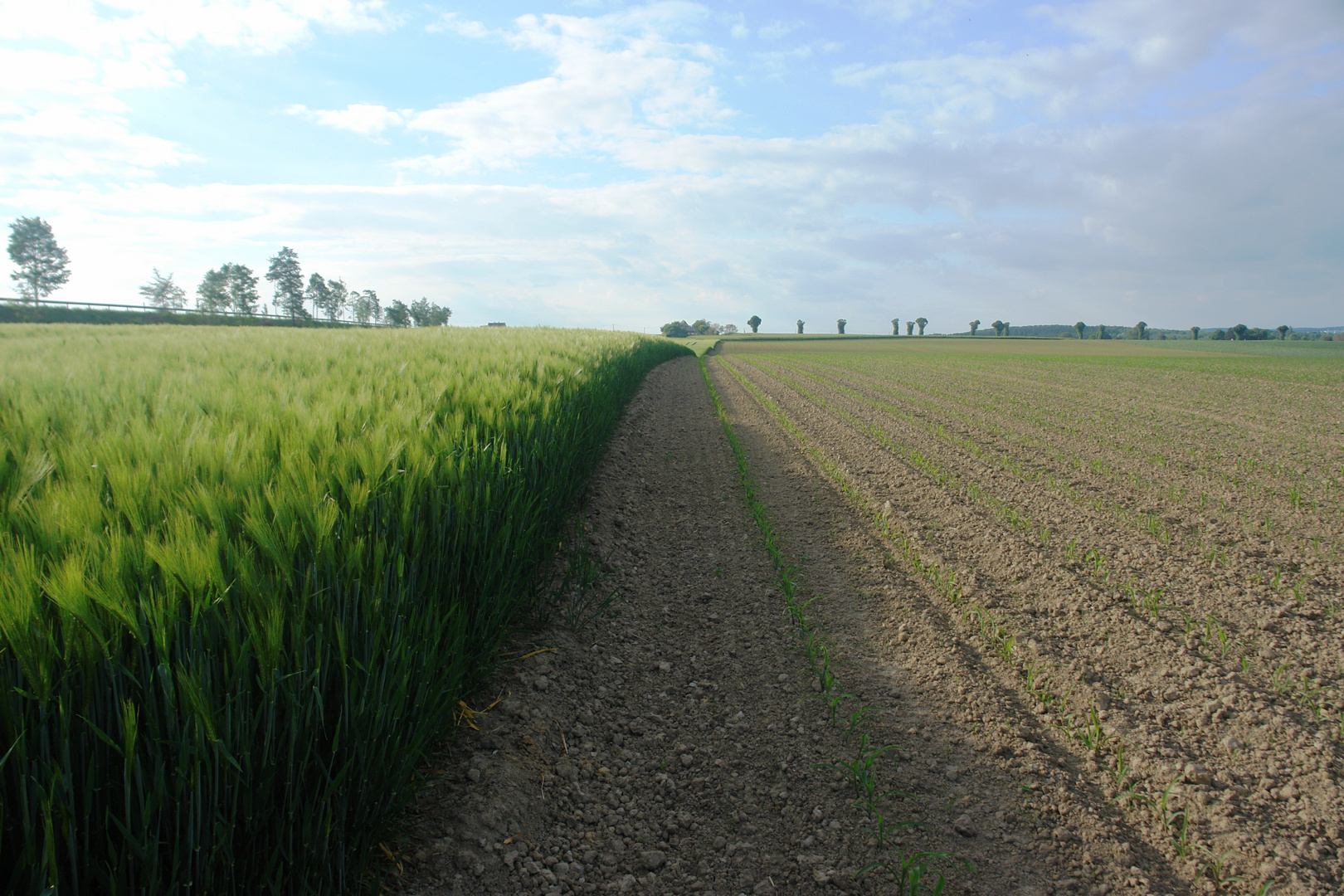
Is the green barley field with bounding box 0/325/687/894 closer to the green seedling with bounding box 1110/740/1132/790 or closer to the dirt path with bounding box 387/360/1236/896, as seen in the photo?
the dirt path with bounding box 387/360/1236/896

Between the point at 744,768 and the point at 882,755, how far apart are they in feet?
2.29

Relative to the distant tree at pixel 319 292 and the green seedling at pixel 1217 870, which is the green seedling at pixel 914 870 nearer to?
the green seedling at pixel 1217 870

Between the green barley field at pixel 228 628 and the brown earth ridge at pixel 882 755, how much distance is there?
1.72 ft

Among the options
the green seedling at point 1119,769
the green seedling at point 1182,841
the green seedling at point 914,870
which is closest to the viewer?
the green seedling at point 914,870

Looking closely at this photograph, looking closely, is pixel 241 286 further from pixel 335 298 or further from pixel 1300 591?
pixel 1300 591

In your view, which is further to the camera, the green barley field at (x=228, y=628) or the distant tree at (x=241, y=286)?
the distant tree at (x=241, y=286)

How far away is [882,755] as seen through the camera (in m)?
3.03

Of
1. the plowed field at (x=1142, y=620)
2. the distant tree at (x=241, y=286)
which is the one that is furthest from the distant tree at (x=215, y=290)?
the plowed field at (x=1142, y=620)

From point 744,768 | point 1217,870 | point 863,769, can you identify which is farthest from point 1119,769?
point 744,768

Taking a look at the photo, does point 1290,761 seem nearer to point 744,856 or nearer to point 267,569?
point 744,856

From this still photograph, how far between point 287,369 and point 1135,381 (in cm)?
2657

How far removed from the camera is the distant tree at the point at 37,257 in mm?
72438

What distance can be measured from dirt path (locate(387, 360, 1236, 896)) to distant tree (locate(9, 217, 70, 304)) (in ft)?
337

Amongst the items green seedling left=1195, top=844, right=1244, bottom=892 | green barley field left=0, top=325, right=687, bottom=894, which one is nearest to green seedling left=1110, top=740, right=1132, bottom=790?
green seedling left=1195, top=844, right=1244, bottom=892
